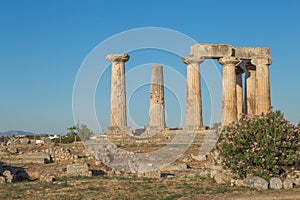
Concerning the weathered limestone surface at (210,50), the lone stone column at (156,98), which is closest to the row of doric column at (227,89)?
the weathered limestone surface at (210,50)

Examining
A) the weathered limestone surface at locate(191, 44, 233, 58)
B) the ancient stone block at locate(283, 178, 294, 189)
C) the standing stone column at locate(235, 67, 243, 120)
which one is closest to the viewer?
the ancient stone block at locate(283, 178, 294, 189)

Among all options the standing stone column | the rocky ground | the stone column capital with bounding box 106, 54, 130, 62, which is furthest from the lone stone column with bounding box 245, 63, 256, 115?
the rocky ground

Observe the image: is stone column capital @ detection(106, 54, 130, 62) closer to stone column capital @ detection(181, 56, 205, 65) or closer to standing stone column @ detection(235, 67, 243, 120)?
stone column capital @ detection(181, 56, 205, 65)

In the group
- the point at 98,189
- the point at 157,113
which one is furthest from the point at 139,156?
the point at 157,113

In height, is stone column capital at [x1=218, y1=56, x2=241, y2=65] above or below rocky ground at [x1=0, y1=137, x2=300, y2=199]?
above

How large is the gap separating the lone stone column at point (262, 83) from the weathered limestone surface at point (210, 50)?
2.56 meters

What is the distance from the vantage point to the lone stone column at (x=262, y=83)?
34.3 m

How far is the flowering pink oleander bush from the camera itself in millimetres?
15070

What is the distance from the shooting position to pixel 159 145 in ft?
106

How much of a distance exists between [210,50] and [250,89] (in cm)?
547

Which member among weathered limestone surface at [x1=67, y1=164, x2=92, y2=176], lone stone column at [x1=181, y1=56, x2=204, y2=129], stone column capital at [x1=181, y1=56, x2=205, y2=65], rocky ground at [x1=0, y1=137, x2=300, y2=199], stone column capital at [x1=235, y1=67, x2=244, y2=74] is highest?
stone column capital at [x1=181, y1=56, x2=205, y2=65]

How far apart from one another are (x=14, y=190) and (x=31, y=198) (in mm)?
2189

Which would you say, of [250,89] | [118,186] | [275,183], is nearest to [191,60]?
[250,89]

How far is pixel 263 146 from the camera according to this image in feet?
49.7
